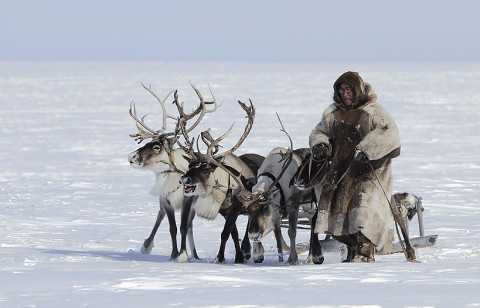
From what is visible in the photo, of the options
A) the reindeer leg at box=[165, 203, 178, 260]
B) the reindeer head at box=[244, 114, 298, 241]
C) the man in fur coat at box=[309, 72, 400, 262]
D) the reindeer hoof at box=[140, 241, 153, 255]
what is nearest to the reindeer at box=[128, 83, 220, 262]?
the reindeer leg at box=[165, 203, 178, 260]

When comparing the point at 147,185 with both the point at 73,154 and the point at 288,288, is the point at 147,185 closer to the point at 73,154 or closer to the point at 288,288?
the point at 73,154

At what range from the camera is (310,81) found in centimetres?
4784

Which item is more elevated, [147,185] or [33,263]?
[147,185]

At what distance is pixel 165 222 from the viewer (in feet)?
41.8

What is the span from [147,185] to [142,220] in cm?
396

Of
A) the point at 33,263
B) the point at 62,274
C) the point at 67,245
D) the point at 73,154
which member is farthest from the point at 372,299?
the point at 73,154

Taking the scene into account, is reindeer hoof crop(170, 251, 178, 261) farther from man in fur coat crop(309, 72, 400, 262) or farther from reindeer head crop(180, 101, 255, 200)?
man in fur coat crop(309, 72, 400, 262)

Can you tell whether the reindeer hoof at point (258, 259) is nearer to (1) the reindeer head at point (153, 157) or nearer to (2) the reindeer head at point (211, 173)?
(2) the reindeer head at point (211, 173)

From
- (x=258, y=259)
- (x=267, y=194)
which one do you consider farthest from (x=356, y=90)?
(x=258, y=259)

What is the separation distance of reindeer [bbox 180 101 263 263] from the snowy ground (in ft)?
1.65

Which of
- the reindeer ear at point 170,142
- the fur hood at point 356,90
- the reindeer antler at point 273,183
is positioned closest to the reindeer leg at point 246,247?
the reindeer antler at point 273,183

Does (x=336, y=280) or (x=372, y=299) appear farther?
(x=336, y=280)

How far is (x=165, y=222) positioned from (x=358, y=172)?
525 cm

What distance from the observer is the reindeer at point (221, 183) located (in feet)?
28.2
